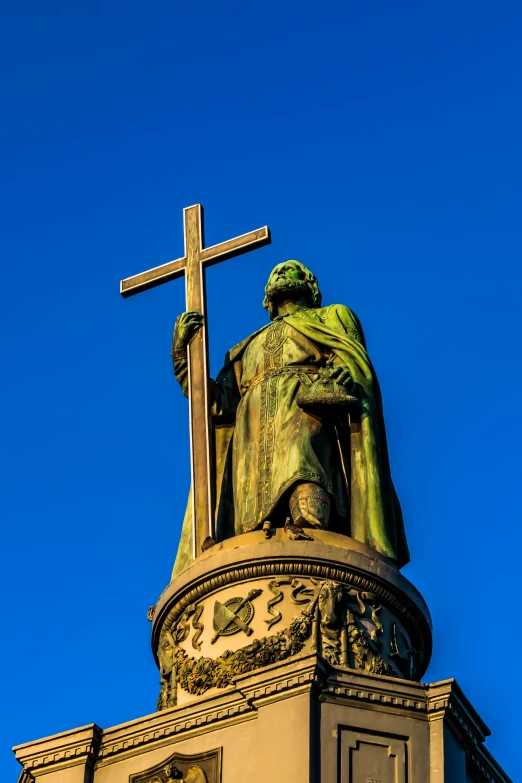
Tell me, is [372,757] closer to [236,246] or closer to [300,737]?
[300,737]

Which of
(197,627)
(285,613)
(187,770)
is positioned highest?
(197,627)

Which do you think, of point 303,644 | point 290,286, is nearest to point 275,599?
point 303,644

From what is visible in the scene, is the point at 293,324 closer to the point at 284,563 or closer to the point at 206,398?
the point at 206,398

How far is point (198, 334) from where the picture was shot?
2691 cm

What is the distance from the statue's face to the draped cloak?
13.9 inches

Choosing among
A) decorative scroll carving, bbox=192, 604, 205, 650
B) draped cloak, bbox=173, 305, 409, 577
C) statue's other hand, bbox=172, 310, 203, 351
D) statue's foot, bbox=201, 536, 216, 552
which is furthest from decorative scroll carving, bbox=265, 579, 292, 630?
statue's other hand, bbox=172, 310, 203, 351

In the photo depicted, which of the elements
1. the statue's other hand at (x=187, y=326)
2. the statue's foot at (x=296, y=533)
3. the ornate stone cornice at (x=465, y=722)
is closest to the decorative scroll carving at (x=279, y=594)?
the statue's foot at (x=296, y=533)

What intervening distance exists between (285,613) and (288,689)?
1.74 m

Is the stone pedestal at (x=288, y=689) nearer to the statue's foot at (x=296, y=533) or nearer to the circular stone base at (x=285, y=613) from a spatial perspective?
the circular stone base at (x=285, y=613)

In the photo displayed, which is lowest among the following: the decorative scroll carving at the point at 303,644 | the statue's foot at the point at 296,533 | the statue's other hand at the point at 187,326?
the decorative scroll carving at the point at 303,644

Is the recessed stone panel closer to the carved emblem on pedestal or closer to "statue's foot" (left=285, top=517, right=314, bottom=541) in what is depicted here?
the carved emblem on pedestal

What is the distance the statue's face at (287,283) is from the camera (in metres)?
27.7

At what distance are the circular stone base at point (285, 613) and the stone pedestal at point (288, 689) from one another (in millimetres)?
15

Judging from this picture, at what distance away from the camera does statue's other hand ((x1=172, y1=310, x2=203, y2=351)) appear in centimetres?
2686
